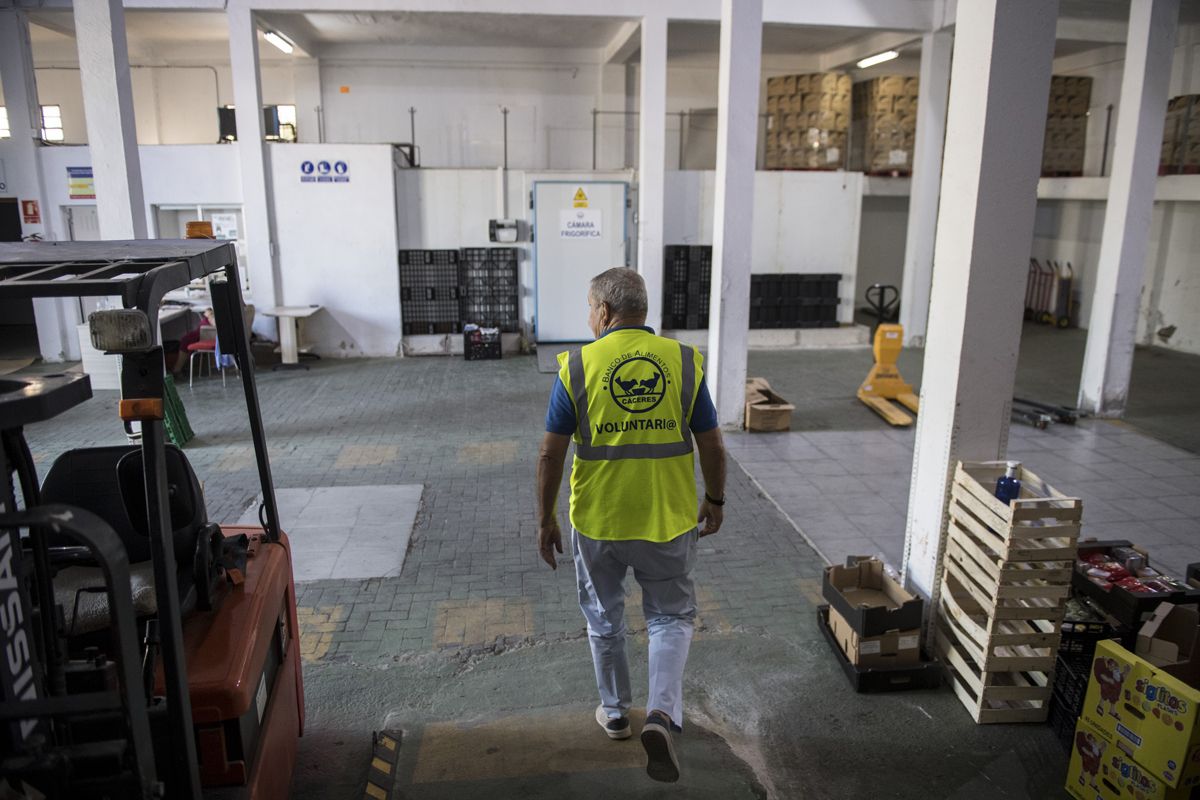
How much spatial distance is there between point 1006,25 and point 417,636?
4.47m

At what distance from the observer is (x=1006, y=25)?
13.0ft

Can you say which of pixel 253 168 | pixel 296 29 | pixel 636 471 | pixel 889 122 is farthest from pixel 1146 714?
pixel 296 29

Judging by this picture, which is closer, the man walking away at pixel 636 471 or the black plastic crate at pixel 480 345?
the man walking away at pixel 636 471

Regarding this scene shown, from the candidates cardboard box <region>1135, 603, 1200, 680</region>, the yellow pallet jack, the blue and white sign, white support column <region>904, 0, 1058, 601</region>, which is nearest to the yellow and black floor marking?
white support column <region>904, 0, 1058, 601</region>

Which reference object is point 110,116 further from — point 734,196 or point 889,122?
point 889,122

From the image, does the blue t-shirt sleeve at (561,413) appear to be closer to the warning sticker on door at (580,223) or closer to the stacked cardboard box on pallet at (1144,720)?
the stacked cardboard box on pallet at (1144,720)

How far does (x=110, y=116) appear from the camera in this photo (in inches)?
332

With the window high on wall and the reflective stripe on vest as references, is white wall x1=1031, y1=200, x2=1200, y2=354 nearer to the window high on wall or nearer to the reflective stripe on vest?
the reflective stripe on vest

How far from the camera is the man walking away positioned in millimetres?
3408

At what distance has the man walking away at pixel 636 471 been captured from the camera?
341 cm

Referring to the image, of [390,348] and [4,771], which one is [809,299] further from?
[4,771]

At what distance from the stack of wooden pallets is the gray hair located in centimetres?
199

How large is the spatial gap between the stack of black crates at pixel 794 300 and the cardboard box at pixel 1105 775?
38.1 ft

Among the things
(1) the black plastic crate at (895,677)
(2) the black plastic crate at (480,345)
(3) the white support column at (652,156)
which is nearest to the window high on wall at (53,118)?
(2) the black plastic crate at (480,345)
